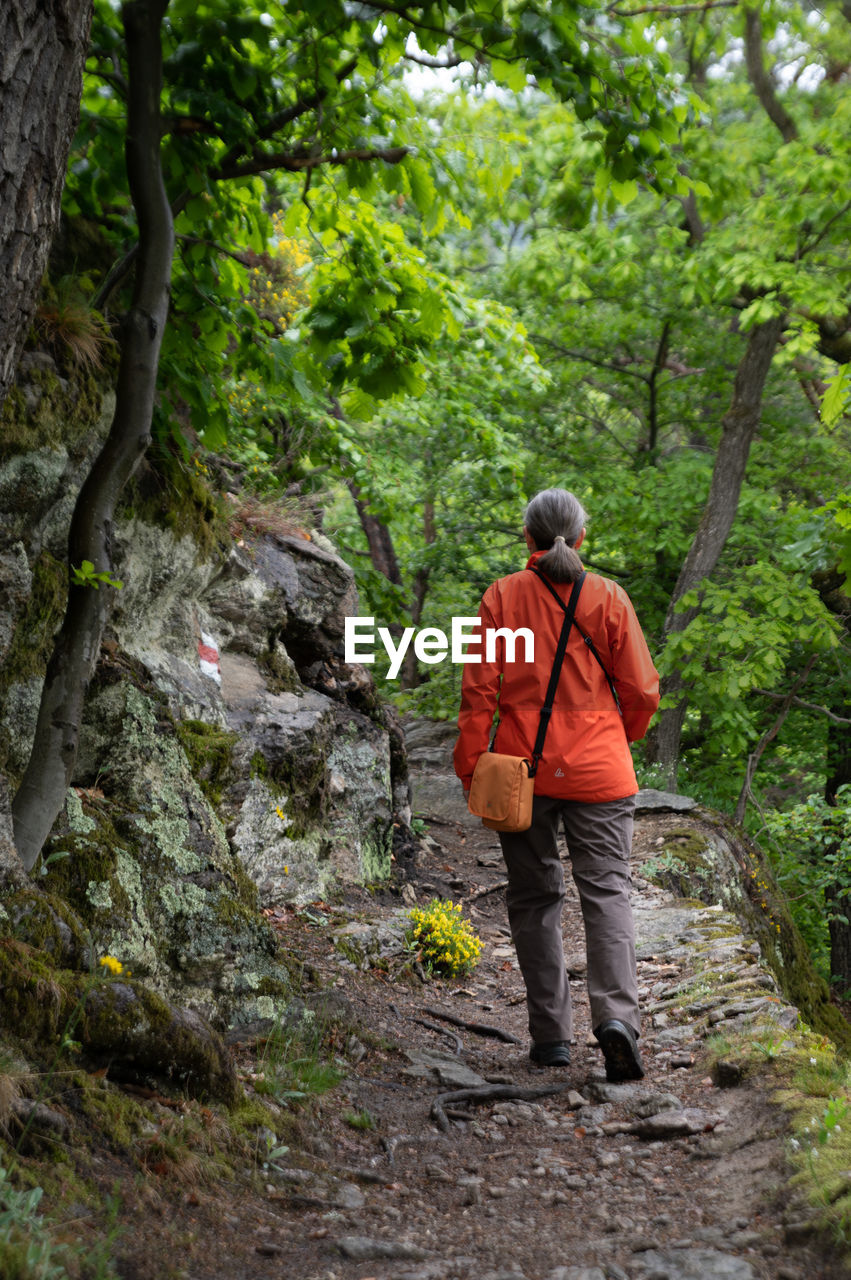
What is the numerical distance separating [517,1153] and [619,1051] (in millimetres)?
703

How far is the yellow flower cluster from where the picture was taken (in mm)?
5887

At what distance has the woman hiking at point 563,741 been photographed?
13.4ft

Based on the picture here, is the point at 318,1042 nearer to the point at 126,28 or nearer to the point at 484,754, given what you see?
the point at 484,754

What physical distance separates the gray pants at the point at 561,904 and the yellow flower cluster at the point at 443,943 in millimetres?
1609

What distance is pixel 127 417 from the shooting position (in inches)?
144

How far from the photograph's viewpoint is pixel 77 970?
10.1 ft

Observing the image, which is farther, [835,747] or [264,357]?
[835,747]

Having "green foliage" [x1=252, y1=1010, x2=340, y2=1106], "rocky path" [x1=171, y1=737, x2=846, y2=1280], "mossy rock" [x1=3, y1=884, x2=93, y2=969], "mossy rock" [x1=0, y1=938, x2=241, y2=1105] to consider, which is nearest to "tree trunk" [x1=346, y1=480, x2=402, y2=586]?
"rocky path" [x1=171, y1=737, x2=846, y2=1280]

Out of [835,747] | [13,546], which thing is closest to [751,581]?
[835,747]

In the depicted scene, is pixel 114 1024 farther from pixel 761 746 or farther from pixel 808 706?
pixel 808 706

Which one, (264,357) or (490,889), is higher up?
(264,357)

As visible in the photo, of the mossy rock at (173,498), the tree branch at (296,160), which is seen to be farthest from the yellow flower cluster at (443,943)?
the tree branch at (296,160)

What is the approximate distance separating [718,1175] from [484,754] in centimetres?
177

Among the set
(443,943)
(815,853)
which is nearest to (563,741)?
(443,943)
